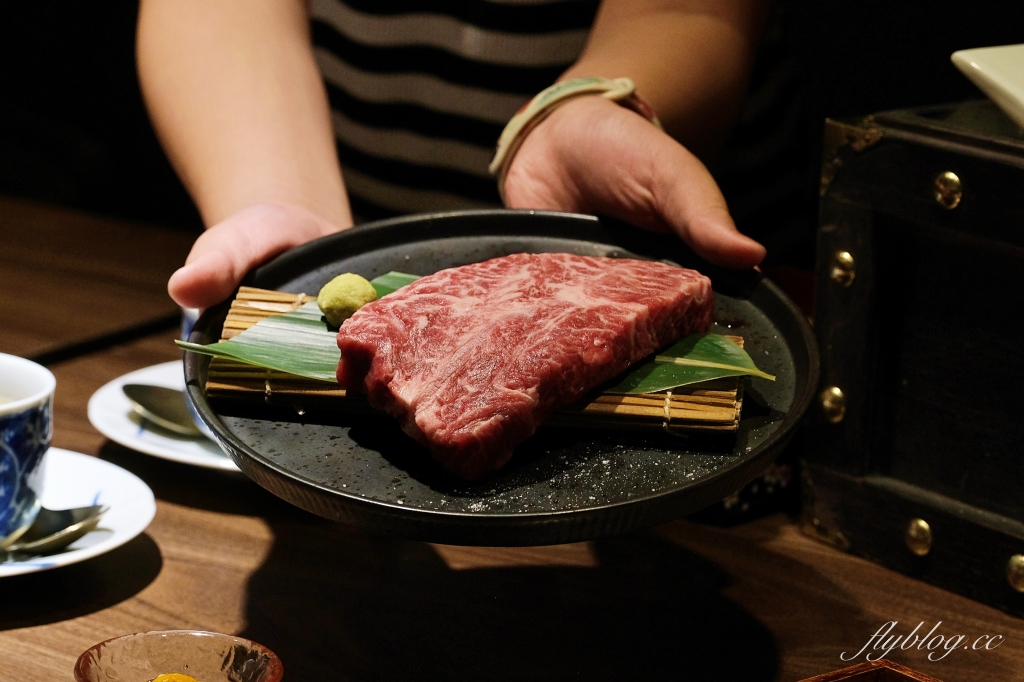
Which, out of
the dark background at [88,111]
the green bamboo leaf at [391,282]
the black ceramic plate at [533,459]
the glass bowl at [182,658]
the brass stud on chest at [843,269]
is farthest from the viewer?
the dark background at [88,111]

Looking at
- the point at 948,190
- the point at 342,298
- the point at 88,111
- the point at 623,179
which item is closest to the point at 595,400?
the point at 342,298

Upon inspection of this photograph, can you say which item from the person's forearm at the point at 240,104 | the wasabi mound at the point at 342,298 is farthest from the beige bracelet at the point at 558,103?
the wasabi mound at the point at 342,298

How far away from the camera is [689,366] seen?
3.83ft

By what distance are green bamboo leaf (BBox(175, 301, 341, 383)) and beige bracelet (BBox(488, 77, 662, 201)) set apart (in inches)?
27.2

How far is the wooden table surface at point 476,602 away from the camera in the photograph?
121 centimetres

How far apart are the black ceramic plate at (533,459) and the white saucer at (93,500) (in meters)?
0.29

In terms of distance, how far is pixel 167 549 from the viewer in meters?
1.43

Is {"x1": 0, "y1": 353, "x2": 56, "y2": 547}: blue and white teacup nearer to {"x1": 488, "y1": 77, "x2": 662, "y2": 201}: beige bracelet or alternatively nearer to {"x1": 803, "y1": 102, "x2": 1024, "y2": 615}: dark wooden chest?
{"x1": 488, "y1": 77, "x2": 662, "y2": 201}: beige bracelet

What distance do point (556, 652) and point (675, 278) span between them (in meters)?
0.51

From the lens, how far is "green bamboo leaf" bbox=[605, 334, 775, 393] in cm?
113

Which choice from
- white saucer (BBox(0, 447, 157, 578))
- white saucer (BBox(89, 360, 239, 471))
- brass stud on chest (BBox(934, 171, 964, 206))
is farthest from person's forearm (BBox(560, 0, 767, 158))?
white saucer (BBox(0, 447, 157, 578))

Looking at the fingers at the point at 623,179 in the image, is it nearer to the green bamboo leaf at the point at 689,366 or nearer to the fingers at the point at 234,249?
the green bamboo leaf at the point at 689,366

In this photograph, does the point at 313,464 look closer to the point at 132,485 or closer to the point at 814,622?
the point at 132,485

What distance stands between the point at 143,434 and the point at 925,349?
50.2 inches
